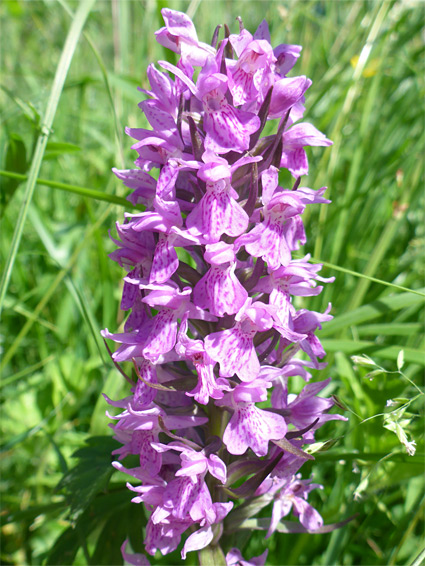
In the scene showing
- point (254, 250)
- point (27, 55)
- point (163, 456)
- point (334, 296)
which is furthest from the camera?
point (27, 55)

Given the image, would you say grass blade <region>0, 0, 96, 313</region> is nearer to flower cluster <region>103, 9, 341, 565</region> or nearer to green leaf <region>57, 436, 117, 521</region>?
flower cluster <region>103, 9, 341, 565</region>

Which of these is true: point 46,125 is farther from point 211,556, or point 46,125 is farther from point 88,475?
point 211,556

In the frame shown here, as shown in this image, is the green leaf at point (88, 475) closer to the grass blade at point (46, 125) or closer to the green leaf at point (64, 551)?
the green leaf at point (64, 551)

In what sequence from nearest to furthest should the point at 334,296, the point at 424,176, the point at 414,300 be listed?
the point at 414,300 → the point at 334,296 → the point at 424,176

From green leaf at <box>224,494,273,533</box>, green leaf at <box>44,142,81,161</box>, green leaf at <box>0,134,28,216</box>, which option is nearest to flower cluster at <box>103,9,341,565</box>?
green leaf at <box>224,494,273,533</box>

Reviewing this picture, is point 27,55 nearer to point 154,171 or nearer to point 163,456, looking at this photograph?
point 154,171

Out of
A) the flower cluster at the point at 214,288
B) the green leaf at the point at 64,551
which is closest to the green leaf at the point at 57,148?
the flower cluster at the point at 214,288

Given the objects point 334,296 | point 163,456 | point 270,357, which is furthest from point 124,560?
point 334,296
